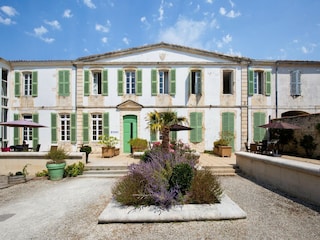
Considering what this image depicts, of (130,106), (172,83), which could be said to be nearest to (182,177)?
(130,106)

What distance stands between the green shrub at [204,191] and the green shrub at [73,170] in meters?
4.81

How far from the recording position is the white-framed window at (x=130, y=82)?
11680mm

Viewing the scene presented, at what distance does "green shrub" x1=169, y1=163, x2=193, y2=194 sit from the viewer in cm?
360

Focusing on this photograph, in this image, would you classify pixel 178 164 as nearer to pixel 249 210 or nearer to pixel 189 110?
pixel 249 210

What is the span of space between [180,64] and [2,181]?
33.8 ft

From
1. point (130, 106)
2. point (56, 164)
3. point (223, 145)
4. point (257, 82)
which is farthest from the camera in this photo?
point (257, 82)

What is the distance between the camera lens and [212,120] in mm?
11562

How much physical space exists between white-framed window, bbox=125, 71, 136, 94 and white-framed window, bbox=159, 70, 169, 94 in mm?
1695

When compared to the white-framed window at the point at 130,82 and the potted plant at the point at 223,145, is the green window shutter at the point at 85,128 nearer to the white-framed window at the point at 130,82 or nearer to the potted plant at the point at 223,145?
the white-framed window at the point at 130,82

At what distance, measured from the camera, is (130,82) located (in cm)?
1171

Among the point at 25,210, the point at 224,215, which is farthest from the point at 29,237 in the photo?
the point at 224,215

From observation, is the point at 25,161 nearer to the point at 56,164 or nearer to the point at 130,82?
the point at 56,164

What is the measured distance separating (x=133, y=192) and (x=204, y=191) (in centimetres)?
142

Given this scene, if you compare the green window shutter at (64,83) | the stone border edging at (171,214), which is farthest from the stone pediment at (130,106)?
the stone border edging at (171,214)
